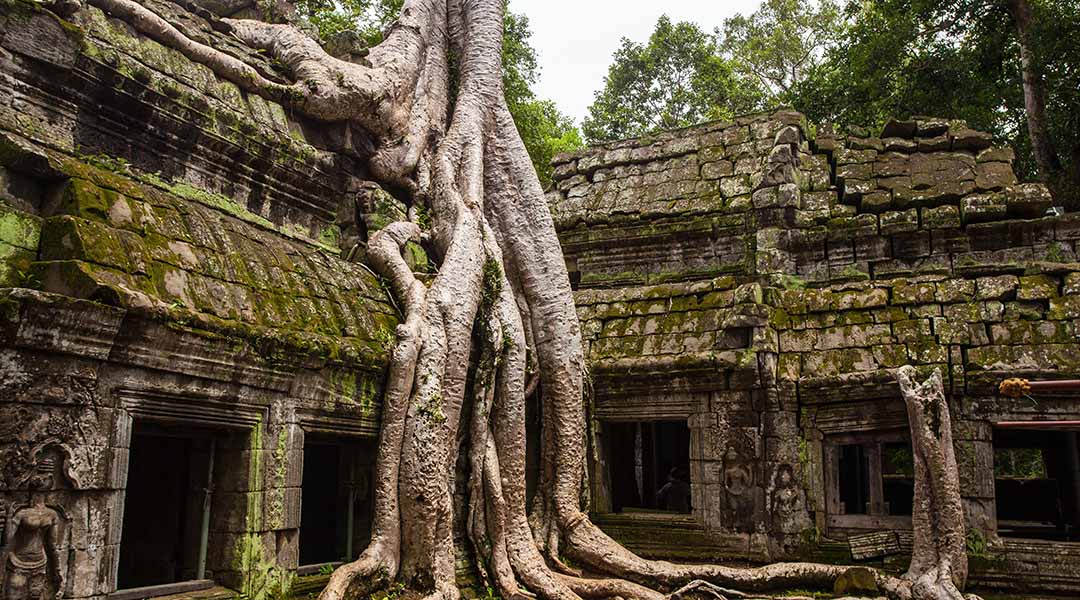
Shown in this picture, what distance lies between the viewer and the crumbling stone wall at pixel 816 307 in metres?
7.40

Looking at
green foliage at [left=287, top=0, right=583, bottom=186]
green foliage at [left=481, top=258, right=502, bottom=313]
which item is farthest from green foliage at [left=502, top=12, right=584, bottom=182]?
green foliage at [left=481, top=258, right=502, bottom=313]

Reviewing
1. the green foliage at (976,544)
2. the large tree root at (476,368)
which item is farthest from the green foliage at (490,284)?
the green foliage at (976,544)

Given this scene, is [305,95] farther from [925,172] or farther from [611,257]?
[925,172]

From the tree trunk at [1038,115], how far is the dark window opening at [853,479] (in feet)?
18.8

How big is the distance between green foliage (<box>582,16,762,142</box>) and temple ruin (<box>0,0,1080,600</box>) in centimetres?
1290

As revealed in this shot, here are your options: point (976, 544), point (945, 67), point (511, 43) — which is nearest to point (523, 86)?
point (511, 43)

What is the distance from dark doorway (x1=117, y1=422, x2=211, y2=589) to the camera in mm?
5793

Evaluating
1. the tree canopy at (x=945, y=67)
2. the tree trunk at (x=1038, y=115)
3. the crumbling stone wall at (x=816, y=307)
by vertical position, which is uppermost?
the tree canopy at (x=945, y=67)

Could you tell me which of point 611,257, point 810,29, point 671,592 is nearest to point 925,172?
point 611,257

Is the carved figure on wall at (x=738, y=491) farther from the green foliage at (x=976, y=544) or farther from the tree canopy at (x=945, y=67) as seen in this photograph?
the tree canopy at (x=945, y=67)

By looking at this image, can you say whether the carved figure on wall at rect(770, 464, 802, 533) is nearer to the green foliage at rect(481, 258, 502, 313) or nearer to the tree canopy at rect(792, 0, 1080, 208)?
the green foliage at rect(481, 258, 502, 313)

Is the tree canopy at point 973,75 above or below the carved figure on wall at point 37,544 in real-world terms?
above

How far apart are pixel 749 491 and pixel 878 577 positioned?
4.49ft

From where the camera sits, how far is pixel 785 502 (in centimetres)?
782
